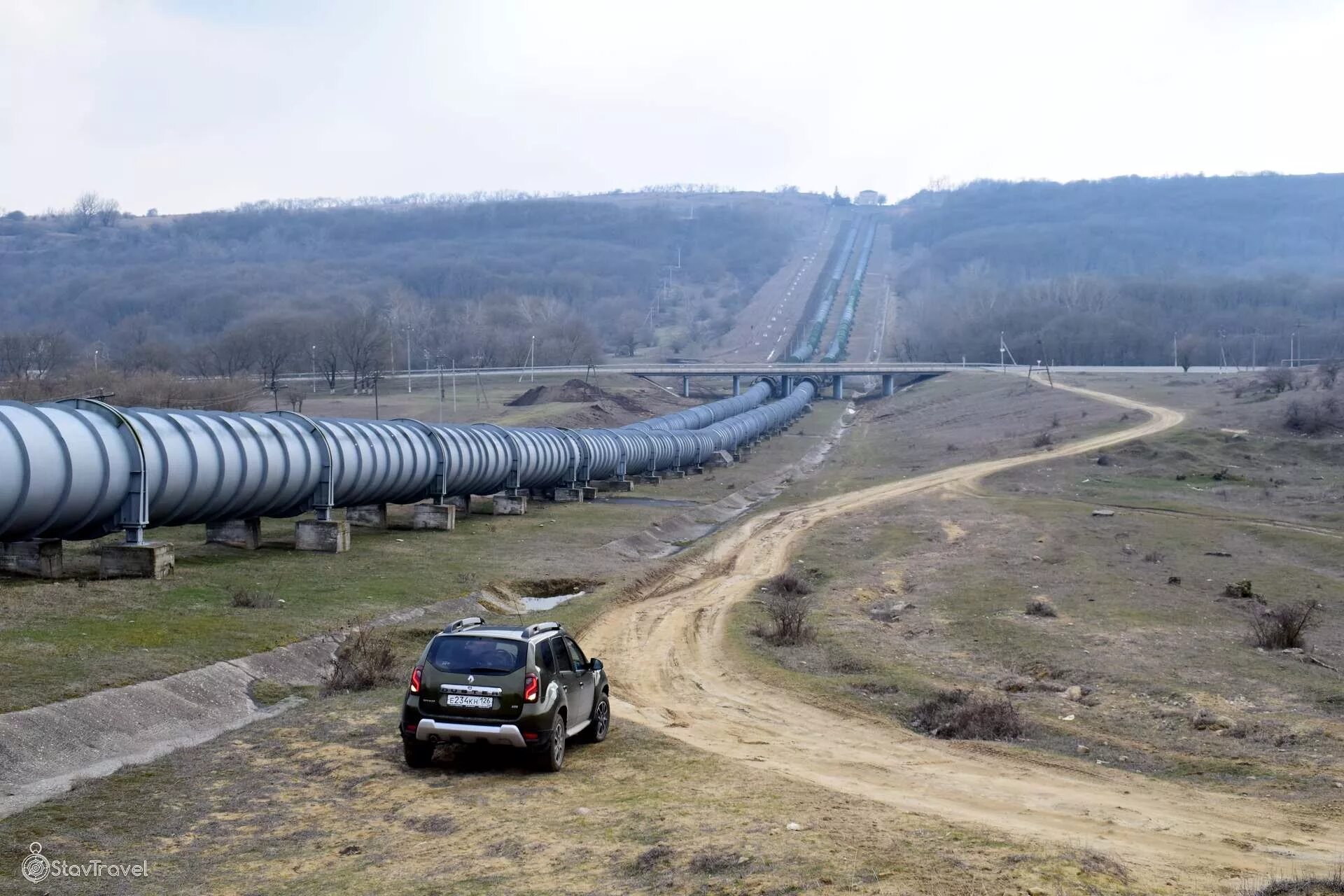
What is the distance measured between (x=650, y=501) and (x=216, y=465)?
37.9 meters

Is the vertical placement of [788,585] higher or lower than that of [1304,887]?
lower

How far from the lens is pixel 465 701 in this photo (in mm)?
16656

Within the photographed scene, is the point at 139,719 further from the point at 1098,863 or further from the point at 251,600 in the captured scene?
the point at 1098,863

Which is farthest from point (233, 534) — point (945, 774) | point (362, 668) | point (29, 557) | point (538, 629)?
point (945, 774)

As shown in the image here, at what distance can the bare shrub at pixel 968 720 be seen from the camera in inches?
842

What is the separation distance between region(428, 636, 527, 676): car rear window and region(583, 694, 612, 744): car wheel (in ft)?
8.80

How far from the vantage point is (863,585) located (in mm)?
40500

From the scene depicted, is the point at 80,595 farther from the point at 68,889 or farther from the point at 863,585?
the point at 863,585

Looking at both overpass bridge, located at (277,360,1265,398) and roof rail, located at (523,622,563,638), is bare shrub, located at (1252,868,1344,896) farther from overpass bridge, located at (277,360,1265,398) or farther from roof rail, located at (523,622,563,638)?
overpass bridge, located at (277,360,1265,398)

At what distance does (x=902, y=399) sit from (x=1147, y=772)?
449 feet

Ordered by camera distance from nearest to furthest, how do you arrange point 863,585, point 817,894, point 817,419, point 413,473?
point 817,894 → point 863,585 → point 413,473 → point 817,419

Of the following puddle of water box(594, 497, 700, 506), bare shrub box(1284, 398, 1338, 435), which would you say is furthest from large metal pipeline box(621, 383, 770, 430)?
bare shrub box(1284, 398, 1338, 435)

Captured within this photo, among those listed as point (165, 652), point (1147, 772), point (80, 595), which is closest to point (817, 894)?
point (1147, 772)

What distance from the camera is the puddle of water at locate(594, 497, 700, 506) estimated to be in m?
67.7
